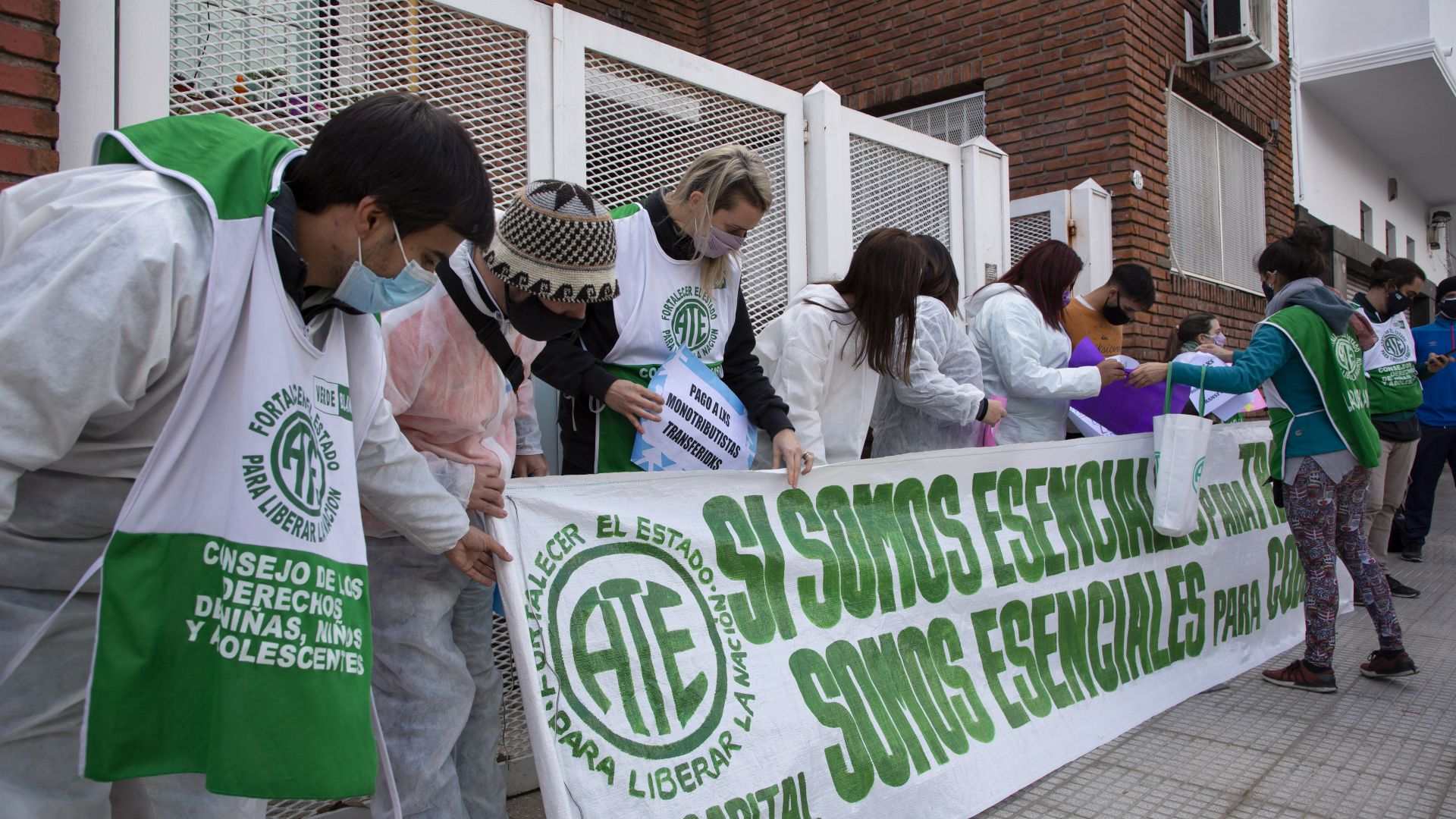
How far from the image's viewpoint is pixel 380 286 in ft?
5.18

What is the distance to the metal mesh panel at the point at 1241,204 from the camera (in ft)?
31.5

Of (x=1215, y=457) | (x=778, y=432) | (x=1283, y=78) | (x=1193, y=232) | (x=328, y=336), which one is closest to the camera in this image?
(x=328, y=336)

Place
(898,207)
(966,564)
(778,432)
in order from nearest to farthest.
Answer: (778,432), (966,564), (898,207)

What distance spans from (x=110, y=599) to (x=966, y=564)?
8.91 feet

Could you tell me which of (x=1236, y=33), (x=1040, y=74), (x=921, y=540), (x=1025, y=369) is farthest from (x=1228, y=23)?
(x=921, y=540)

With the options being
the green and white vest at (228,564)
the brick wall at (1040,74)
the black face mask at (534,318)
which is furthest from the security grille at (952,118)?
the green and white vest at (228,564)

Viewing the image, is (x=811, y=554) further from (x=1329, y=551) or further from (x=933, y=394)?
(x=1329, y=551)

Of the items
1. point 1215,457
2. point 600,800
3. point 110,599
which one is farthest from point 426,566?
point 1215,457

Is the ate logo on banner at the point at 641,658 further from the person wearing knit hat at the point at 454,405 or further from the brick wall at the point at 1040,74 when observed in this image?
the brick wall at the point at 1040,74

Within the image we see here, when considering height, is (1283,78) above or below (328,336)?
above

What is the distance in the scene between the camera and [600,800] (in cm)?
228

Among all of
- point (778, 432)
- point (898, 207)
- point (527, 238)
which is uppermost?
point (898, 207)

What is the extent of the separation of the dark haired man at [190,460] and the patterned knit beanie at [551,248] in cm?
65

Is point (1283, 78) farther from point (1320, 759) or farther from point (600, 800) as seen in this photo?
point (600, 800)
